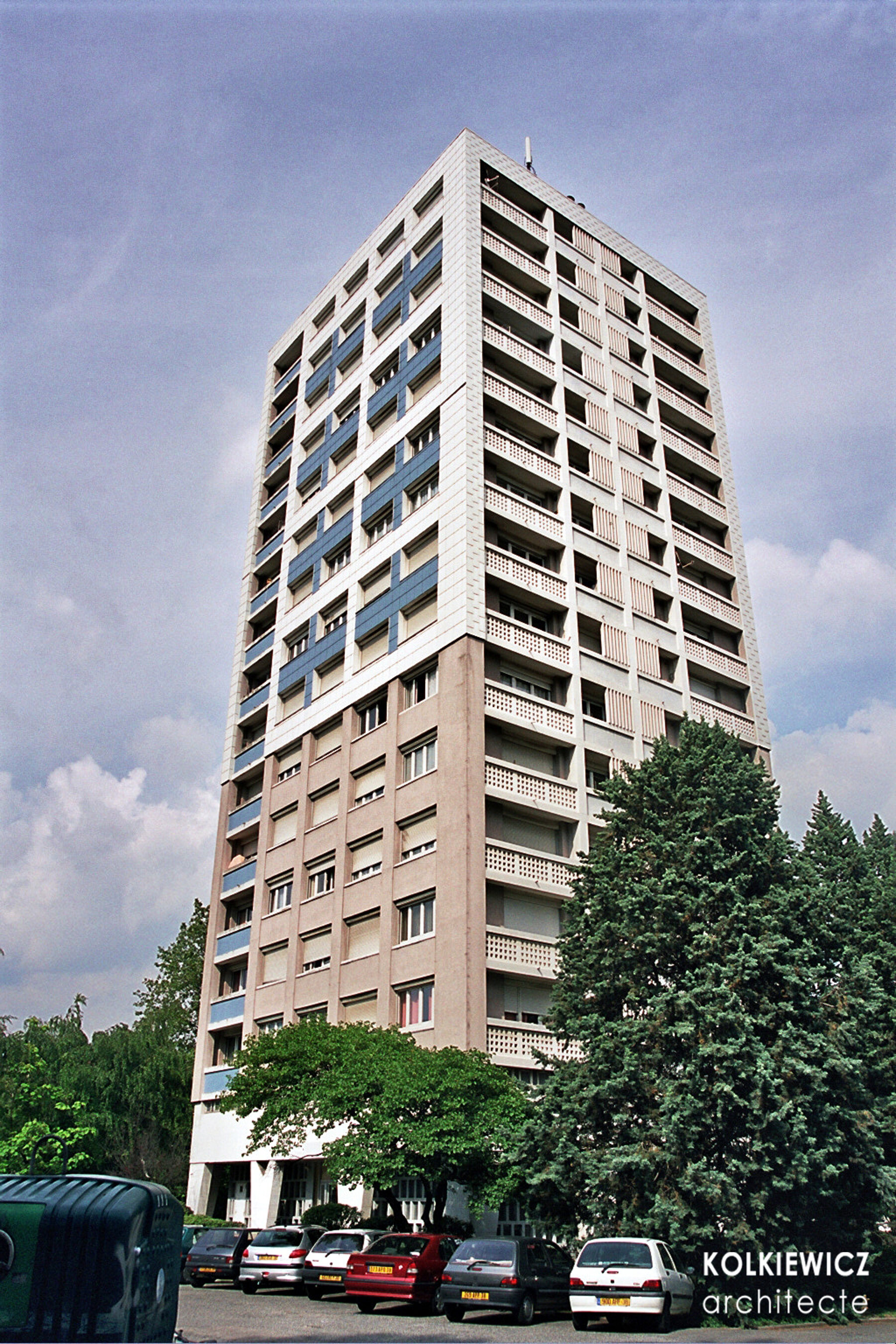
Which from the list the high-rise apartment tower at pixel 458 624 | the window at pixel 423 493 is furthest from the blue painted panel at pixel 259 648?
the window at pixel 423 493

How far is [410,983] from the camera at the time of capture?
103 feet

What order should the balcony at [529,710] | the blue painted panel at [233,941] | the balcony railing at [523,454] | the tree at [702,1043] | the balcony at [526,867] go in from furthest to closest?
the blue painted panel at [233,941] → the balcony railing at [523,454] → the balcony at [529,710] → the balcony at [526,867] → the tree at [702,1043]

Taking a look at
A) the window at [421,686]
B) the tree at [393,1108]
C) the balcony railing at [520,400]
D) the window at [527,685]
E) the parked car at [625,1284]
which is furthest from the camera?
the balcony railing at [520,400]

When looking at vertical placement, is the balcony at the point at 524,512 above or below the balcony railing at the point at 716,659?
above

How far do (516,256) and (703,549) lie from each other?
1456cm

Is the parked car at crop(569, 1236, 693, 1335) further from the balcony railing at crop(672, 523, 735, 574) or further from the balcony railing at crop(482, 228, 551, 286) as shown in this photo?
the balcony railing at crop(482, 228, 551, 286)

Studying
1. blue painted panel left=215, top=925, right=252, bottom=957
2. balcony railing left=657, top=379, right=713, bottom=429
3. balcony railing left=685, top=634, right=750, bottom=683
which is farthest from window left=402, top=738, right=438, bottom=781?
balcony railing left=657, top=379, right=713, bottom=429

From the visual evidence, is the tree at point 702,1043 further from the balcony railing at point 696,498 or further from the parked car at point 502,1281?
the balcony railing at point 696,498

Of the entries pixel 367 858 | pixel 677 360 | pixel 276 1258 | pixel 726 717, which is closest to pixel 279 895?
pixel 367 858

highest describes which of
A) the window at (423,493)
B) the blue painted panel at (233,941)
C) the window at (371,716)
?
the window at (423,493)

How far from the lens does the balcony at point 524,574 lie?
35.5 meters

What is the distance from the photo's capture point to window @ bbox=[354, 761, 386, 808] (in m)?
36.7

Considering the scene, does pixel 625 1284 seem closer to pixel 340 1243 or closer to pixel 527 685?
pixel 340 1243

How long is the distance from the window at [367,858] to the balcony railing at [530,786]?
5.30m
